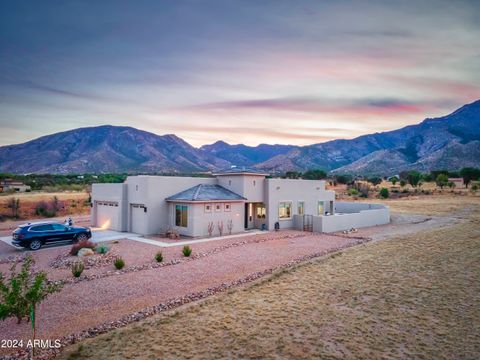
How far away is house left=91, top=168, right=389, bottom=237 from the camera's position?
2295cm

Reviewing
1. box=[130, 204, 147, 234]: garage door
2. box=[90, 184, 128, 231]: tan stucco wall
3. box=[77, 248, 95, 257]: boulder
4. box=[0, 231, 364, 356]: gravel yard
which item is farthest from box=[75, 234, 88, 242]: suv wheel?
box=[90, 184, 128, 231]: tan stucco wall

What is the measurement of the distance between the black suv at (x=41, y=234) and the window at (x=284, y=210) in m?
14.4

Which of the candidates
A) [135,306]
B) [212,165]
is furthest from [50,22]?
[212,165]

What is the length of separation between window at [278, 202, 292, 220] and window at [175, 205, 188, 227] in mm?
7951

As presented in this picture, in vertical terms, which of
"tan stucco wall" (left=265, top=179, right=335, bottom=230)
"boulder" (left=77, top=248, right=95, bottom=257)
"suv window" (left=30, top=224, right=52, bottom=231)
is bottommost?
"boulder" (left=77, top=248, right=95, bottom=257)

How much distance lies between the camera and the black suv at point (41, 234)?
18.2 metres

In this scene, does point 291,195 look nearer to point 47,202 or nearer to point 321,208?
point 321,208

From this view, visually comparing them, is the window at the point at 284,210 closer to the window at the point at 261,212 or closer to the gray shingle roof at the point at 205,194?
the window at the point at 261,212

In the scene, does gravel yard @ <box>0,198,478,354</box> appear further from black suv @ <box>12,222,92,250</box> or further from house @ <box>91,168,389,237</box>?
house @ <box>91,168,389,237</box>

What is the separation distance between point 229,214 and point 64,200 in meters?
29.0

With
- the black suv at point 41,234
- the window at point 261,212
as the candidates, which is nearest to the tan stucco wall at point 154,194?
the black suv at point 41,234

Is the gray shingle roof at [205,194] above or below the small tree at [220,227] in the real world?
Result: above

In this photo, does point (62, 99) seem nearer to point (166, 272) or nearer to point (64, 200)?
point (64, 200)

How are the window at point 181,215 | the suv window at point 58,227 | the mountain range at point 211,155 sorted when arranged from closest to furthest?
the suv window at point 58,227 → the window at point 181,215 → the mountain range at point 211,155
